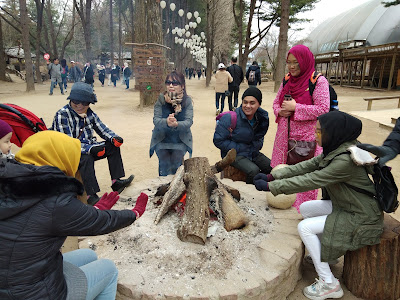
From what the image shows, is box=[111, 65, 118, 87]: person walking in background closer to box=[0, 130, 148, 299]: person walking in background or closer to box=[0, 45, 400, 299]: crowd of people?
box=[0, 45, 400, 299]: crowd of people

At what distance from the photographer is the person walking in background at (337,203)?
82.7 inches

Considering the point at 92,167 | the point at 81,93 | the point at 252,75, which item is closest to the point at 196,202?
the point at 92,167

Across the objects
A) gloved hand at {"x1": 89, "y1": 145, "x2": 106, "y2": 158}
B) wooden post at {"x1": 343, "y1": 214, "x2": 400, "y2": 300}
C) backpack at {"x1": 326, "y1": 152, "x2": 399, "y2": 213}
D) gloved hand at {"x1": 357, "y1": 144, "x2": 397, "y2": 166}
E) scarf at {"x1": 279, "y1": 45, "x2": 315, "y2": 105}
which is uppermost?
scarf at {"x1": 279, "y1": 45, "x2": 315, "y2": 105}

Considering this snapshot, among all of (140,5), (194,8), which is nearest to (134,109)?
(140,5)

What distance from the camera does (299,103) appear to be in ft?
9.78

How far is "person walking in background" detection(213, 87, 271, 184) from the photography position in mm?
3406

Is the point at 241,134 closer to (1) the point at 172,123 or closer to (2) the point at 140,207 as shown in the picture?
(1) the point at 172,123

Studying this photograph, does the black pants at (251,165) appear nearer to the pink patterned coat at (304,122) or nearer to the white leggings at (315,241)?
the pink patterned coat at (304,122)

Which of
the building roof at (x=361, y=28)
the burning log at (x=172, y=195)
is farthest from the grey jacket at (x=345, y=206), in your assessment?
the building roof at (x=361, y=28)

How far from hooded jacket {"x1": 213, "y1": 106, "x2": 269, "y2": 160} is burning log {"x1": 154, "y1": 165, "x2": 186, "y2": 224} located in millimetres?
812

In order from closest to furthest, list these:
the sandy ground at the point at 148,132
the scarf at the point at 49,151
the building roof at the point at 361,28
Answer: the scarf at the point at 49,151
the sandy ground at the point at 148,132
the building roof at the point at 361,28

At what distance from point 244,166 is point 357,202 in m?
1.53

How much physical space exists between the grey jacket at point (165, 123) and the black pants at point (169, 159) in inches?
5.0

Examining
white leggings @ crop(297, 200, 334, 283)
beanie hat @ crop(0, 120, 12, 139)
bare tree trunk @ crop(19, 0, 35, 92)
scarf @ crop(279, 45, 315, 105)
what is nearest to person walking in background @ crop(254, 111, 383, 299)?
white leggings @ crop(297, 200, 334, 283)
